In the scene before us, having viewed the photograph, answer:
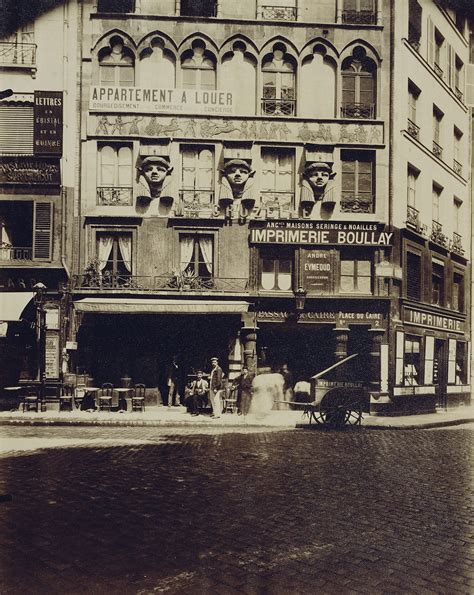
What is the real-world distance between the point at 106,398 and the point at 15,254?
6.25m

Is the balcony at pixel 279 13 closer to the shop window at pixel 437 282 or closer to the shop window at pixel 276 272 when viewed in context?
the shop window at pixel 276 272

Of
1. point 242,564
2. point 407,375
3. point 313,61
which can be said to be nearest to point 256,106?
point 313,61

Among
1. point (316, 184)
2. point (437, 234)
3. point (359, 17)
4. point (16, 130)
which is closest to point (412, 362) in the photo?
point (437, 234)

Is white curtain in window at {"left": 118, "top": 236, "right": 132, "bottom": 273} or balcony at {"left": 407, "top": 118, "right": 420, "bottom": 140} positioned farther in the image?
white curtain in window at {"left": 118, "top": 236, "right": 132, "bottom": 273}

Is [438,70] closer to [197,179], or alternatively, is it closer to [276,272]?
[276,272]

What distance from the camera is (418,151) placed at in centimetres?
1881

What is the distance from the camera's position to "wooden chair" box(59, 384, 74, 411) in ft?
56.7

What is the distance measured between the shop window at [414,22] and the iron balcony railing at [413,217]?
5.26m

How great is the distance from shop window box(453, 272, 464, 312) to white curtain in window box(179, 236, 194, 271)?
1053 centimetres

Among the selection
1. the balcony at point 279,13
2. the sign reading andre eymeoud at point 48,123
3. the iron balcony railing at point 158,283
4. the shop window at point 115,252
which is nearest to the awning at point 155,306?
the iron balcony railing at point 158,283

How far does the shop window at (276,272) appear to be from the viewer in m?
18.7

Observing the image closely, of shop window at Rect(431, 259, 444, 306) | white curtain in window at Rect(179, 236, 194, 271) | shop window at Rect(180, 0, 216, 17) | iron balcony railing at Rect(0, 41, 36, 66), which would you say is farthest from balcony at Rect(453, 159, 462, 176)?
iron balcony railing at Rect(0, 41, 36, 66)

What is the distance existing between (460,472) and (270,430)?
19.2 feet

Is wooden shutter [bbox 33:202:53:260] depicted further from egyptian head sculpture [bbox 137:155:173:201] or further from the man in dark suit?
the man in dark suit
